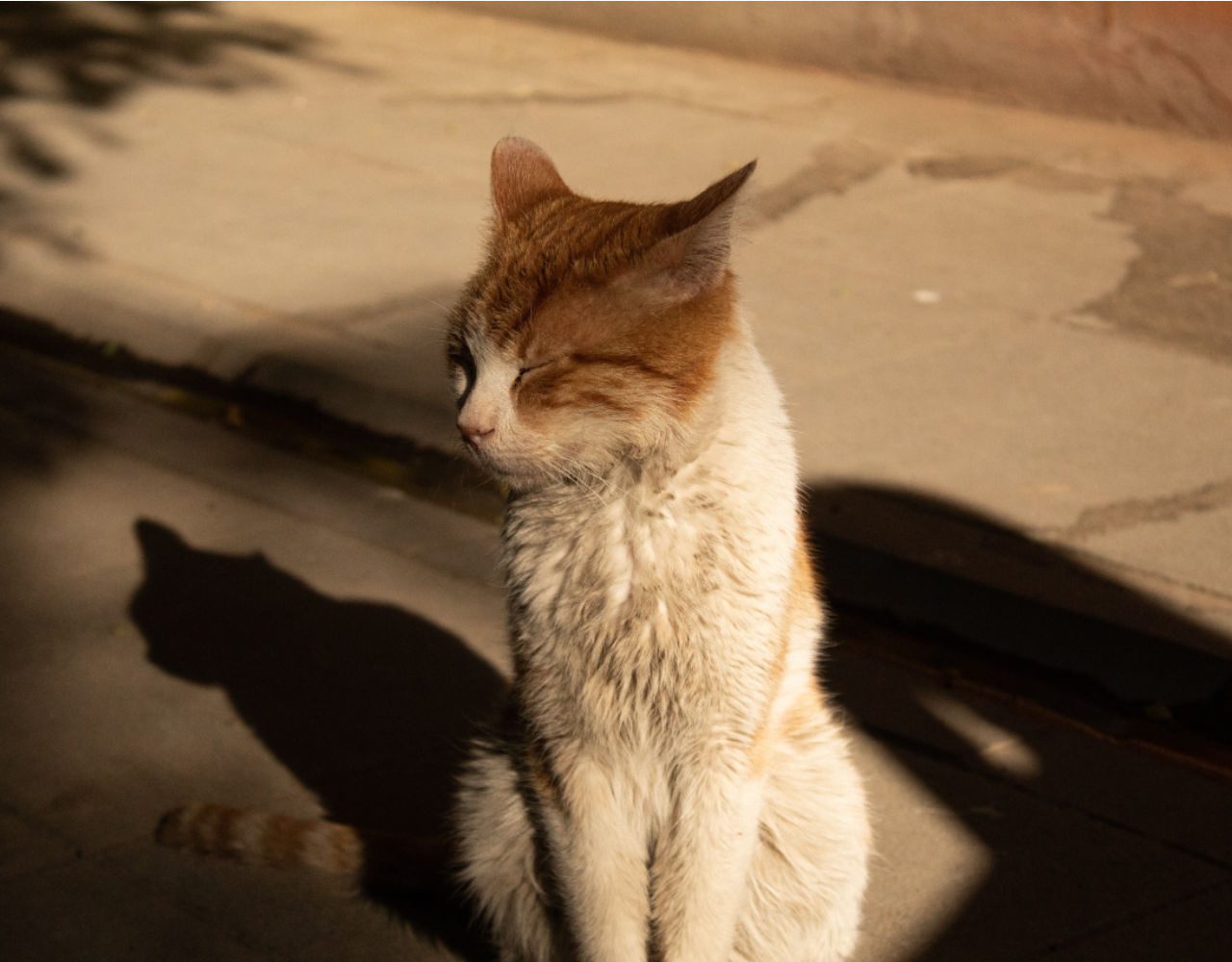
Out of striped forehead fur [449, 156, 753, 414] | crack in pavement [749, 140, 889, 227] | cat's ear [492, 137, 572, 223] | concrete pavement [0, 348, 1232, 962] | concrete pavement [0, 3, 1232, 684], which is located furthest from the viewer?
crack in pavement [749, 140, 889, 227]

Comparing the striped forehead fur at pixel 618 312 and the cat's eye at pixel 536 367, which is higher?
the striped forehead fur at pixel 618 312

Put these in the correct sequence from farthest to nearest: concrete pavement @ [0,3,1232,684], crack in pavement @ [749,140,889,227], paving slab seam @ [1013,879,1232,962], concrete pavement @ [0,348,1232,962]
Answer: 1. crack in pavement @ [749,140,889,227]
2. concrete pavement @ [0,3,1232,684]
3. concrete pavement @ [0,348,1232,962]
4. paving slab seam @ [1013,879,1232,962]

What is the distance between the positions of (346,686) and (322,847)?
2.98ft

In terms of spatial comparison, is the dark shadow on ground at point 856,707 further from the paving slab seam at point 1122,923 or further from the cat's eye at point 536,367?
the cat's eye at point 536,367

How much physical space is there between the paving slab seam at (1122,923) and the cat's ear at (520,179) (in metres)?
1.99

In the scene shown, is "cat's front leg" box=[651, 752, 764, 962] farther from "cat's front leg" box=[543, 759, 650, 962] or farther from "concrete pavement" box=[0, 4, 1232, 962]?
"concrete pavement" box=[0, 4, 1232, 962]

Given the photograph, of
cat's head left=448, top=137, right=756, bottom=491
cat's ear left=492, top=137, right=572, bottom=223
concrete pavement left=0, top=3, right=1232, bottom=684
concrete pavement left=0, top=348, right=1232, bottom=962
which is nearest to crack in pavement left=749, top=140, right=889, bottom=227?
concrete pavement left=0, top=3, right=1232, bottom=684

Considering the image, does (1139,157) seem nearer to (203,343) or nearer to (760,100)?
(760,100)

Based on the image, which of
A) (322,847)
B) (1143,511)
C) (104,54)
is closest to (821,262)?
(1143,511)

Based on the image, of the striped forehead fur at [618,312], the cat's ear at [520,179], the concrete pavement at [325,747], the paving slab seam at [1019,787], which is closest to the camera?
the striped forehead fur at [618,312]

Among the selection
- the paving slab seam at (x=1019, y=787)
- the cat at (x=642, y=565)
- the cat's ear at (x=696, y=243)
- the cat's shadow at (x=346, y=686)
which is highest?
the cat's ear at (x=696, y=243)

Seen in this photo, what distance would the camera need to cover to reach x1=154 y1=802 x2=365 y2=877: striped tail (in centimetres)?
297

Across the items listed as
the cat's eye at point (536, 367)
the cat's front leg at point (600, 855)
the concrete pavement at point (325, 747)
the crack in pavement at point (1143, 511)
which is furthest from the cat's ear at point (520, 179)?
the crack in pavement at point (1143, 511)

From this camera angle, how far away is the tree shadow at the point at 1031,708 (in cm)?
302
